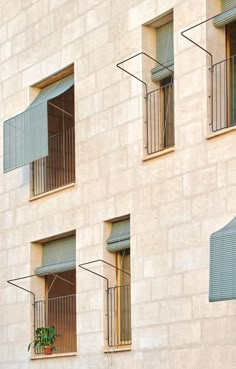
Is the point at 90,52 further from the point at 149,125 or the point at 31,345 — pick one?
the point at 31,345

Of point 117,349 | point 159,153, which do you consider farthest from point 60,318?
point 159,153

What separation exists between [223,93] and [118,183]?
2819mm

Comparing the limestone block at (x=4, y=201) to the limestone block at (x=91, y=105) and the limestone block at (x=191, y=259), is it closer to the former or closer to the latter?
the limestone block at (x=91, y=105)

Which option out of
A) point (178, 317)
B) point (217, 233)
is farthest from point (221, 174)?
point (178, 317)

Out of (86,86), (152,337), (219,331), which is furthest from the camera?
(86,86)

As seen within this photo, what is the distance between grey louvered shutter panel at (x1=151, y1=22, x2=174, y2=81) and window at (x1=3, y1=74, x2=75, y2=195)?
99.2 inches

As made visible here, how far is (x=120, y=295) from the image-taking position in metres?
20.0

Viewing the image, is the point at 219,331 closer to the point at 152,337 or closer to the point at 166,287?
the point at 166,287

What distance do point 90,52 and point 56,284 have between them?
14.6ft

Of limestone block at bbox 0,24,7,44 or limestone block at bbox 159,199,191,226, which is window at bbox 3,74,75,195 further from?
limestone block at bbox 159,199,191,226

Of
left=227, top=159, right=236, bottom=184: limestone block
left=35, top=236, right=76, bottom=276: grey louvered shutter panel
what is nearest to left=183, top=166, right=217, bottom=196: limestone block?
left=227, top=159, right=236, bottom=184: limestone block

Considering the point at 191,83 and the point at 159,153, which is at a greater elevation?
the point at 191,83

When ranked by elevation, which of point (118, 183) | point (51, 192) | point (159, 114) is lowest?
point (118, 183)

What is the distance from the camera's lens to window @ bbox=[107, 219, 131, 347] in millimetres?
19750
